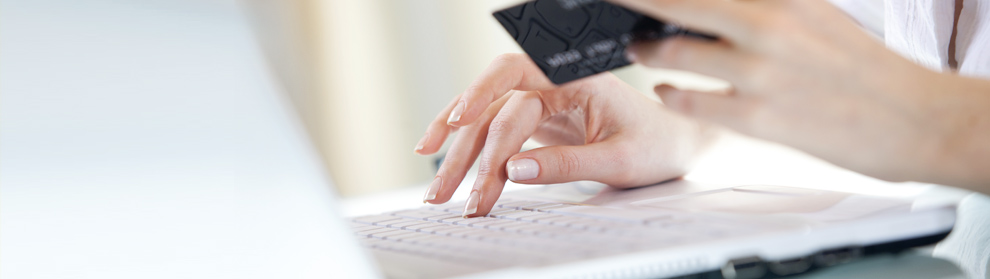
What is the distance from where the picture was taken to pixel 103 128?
0.30 meters

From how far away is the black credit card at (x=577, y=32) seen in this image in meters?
0.34

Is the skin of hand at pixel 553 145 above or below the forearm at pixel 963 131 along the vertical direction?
above

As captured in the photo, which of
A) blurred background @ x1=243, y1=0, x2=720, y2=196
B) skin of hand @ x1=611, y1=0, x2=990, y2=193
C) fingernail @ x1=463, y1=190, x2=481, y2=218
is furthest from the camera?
blurred background @ x1=243, y1=0, x2=720, y2=196

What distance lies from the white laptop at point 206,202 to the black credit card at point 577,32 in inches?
3.6

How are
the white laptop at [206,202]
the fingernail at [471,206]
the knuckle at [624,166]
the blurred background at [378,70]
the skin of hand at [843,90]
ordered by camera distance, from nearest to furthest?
1. the white laptop at [206,202]
2. the skin of hand at [843,90]
3. the fingernail at [471,206]
4. the knuckle at [624,166]
5. the blurred background at [378,70]

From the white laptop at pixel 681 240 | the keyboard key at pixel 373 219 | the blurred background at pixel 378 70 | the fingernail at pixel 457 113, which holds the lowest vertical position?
the white laptop at pixel 681 240

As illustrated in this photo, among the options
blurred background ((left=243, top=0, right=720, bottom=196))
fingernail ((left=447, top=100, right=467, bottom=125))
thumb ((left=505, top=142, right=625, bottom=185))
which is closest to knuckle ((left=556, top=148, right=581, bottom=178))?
thumb ((left=505, top=142, right=625, bottom=185))

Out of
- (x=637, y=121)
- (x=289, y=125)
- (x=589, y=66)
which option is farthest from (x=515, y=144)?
(x=289, y=125)

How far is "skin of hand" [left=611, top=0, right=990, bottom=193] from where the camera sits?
35 centimetres

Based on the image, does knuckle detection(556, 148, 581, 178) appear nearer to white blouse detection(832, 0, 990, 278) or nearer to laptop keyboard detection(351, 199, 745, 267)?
laptop keyboard detection(351, 199, 745, 267)

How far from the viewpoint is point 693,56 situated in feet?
1.18

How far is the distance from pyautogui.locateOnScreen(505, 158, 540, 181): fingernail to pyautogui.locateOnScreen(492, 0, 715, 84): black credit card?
0.17 meters

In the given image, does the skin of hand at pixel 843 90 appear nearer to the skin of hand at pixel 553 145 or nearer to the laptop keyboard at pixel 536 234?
the laptop keyboard at pixel 536 234

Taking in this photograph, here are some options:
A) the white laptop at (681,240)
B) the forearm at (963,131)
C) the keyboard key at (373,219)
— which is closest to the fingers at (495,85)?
the keyboard key at (373,219)
